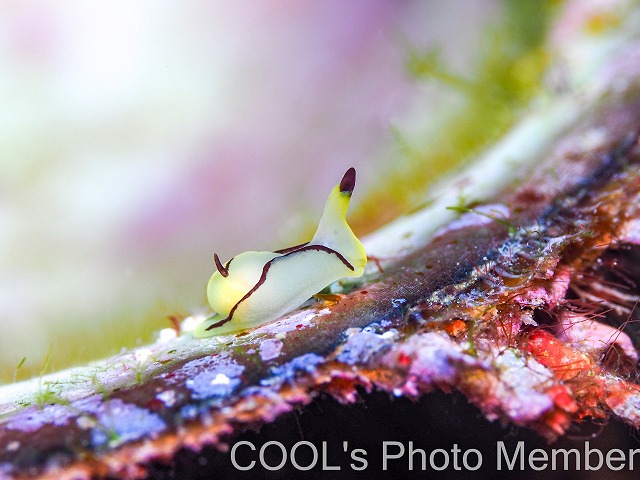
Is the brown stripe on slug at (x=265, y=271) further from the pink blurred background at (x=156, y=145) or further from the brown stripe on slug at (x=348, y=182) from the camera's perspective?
the pink blurred background at (x=156, y=145)

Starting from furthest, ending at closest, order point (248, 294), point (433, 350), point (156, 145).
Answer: point (156, 145), point (248, 294), point (433, 350)

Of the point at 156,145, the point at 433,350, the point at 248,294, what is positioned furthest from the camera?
the point at 156,145

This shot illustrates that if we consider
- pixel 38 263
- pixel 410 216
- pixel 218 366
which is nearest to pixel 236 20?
pixel 410 216

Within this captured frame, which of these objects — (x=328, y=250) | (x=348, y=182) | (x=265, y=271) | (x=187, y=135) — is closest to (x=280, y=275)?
(x=265, y=271)

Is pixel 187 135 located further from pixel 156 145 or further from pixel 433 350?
pixel 433 350

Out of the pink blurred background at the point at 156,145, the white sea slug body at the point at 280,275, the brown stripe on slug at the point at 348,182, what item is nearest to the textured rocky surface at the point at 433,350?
the white sea slug body at the point at 280,275

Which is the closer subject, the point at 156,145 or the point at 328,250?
the point at 328,250
